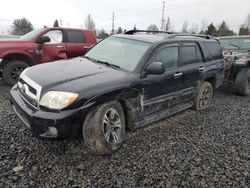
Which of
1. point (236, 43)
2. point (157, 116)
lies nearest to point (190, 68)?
point (157, 116)

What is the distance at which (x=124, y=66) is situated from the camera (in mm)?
3436

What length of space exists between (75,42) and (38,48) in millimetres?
1232

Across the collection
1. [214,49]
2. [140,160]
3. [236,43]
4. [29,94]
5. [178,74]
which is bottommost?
[140,160]

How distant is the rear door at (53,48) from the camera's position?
21.2 feet

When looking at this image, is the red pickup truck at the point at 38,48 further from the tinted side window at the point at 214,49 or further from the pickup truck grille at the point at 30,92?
the tinted side window at the point at 214,49

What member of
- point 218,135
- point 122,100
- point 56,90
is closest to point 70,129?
point 56,90

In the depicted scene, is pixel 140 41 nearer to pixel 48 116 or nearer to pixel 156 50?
pixel 156 50

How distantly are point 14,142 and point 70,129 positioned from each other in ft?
3.79

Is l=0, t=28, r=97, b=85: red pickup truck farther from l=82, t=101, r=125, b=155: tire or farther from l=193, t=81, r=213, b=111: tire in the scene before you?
l=82, t=101, r=125, b=155: tire

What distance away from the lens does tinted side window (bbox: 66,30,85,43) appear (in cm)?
704

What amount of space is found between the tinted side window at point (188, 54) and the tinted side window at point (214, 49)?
2.28ft

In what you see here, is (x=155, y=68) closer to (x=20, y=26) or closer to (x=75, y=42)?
(x=75, y=42)

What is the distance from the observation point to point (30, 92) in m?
2.90

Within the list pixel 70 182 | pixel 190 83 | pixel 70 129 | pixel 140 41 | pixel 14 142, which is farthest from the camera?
pixel 190 83
